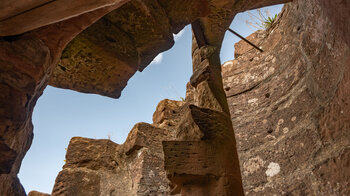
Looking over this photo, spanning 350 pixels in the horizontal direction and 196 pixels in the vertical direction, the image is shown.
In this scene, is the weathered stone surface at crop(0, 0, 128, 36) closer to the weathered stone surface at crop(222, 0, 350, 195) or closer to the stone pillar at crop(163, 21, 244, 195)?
the stone pillar at crop(163, 21, 244, 195)

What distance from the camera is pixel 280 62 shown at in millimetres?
5172

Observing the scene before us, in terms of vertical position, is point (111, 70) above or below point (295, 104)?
below

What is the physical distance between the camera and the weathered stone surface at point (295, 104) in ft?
9.39

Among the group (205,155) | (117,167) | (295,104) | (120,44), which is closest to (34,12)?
(120,44)

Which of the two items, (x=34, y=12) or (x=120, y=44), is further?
(x=120, y=44)

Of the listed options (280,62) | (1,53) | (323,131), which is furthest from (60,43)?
(280,62)

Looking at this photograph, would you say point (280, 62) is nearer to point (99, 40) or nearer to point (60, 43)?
point (99, 40)

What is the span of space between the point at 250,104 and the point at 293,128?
115 centimetres

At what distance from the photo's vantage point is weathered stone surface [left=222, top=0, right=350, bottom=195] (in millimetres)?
2863

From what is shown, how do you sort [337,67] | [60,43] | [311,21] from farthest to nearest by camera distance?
[311,21]
[337,67]
[60,43]

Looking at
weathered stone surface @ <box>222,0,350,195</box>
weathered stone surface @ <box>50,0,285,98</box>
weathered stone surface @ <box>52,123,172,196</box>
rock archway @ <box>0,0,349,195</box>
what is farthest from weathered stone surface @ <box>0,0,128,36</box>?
weathered stone surface @ <box>52,123,172,196</box>

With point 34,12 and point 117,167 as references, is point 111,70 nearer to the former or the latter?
point 34,12

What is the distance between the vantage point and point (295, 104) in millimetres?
4488

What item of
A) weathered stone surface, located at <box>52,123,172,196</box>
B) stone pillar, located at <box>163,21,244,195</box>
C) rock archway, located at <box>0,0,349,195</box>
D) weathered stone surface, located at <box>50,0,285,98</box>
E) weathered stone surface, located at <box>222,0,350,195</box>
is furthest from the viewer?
weathered stone surface, located at <box>52,123,172,196</box>
